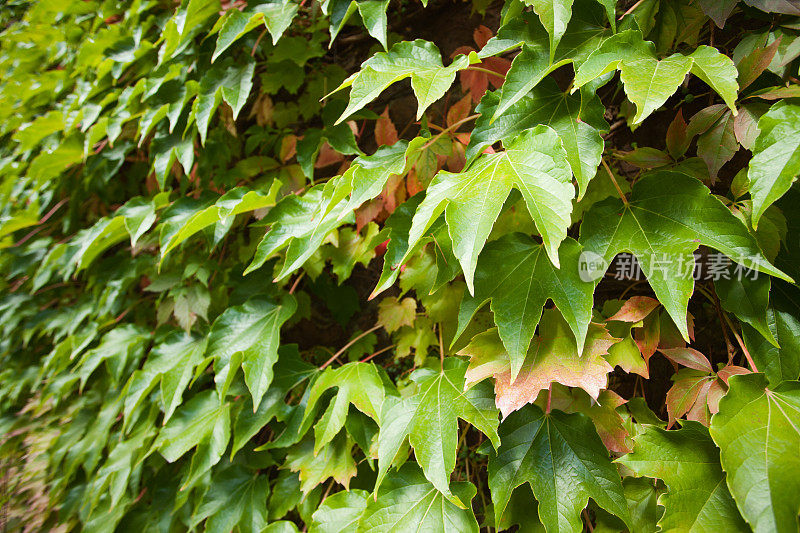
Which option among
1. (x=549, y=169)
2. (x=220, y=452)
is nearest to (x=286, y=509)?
(x=220, y=452)

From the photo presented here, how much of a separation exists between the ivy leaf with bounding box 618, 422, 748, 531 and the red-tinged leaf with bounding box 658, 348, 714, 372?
0.33ft

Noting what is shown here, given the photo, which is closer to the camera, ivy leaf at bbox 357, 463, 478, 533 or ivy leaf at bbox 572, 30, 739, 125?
ivy leaf at bbox 572, 30, 739, 125

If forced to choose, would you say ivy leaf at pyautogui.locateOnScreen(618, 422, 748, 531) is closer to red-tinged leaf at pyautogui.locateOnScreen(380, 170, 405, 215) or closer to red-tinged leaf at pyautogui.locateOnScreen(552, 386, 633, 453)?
red-tinged leaf at pyautogui.locateOnScreen(552, 386, 633, 453)

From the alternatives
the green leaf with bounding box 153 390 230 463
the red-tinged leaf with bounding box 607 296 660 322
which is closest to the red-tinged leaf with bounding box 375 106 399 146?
the red-tinged leaf with bounding box 607 296 660 322

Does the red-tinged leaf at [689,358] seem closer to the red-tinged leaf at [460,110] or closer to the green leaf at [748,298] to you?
the green leaf at [748,298]

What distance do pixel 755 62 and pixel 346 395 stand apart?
2.59 feet

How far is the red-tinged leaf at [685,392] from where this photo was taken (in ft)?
2.02

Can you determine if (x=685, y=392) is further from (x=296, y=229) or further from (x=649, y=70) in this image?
(x=296, y=229)

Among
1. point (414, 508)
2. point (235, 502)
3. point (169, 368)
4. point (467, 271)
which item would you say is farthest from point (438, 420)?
point (169, 368)

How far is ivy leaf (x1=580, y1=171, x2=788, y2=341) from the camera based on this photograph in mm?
508

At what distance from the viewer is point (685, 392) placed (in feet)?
2.05

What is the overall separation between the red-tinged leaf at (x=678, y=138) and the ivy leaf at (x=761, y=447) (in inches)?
13.0

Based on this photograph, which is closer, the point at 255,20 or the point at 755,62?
the point at 755,62

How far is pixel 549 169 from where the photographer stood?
20.1 inches
